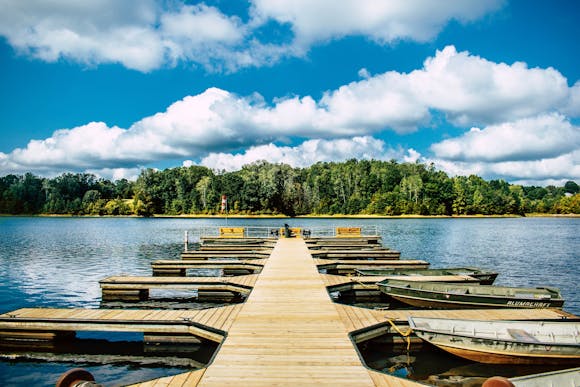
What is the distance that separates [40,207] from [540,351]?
13452 cm

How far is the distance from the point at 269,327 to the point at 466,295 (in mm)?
7440

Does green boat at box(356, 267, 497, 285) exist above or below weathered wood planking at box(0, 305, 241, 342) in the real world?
below

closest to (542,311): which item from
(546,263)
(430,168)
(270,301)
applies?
(270,301)

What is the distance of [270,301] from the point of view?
1034 cm

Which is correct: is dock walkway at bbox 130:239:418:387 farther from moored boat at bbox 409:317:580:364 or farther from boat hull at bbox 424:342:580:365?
boat hull at bbox 424:342:580:365

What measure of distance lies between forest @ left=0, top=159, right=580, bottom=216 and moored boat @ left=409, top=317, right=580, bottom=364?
292 feet

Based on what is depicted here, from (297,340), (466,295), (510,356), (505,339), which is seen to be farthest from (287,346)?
(466,295)

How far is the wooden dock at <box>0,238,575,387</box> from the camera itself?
586 cm

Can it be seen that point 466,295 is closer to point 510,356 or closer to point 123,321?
point 510,356

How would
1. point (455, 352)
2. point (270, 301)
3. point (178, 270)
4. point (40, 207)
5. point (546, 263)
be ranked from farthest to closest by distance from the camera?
point (40, 207), point (546, 263), point (178, 270), point (270, 301), point (455, 352)

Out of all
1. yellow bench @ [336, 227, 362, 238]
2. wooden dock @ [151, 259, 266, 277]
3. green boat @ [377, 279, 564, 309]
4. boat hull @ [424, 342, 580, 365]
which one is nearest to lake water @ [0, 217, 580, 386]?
wooden dock @ [151, 259, 266, 277]

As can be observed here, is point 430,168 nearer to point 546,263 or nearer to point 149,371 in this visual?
point 546,263

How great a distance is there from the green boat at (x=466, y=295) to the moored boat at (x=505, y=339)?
9.28 feet

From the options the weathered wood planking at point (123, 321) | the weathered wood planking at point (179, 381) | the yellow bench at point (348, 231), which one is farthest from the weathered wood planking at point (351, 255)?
the weathered wood planking at point (179, 381)
